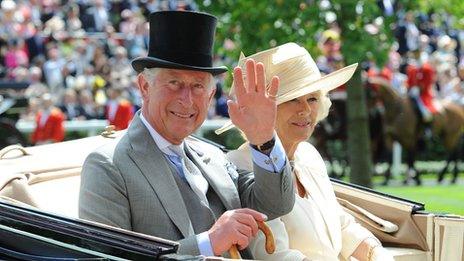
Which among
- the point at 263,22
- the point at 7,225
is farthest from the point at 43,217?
the point at 263,22

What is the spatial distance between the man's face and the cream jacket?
1.57 ft

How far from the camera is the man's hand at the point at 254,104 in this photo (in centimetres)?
398

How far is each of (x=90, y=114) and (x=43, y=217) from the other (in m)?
13.9

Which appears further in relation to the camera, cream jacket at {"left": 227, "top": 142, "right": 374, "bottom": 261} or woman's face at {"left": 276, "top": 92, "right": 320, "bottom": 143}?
woman's face at {"left": 276, "top": 92, "right": 320, "bottom": 143}

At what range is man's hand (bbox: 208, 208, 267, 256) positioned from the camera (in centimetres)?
388

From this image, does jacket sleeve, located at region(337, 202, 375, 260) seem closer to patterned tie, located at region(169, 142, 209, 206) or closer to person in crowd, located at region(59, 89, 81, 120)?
patterned tie, located at region(169, 142, 209, 206)

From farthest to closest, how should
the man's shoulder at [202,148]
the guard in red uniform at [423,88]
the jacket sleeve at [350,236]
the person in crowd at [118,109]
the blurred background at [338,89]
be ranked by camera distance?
the guard in red uniform at [423,88]
the person in crowd at [118,109]
the blurred background at [338,89]
the jacket sleeve at [350,236]
the man's shoulder at [202,148]

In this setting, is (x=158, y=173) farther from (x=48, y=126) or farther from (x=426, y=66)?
(x=426, y=66)

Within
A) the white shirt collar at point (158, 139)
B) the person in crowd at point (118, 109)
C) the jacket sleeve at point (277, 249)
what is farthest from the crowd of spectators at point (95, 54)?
the white shirt collar at point (158, 139)

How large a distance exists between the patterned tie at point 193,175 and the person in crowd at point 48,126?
11.6 metres

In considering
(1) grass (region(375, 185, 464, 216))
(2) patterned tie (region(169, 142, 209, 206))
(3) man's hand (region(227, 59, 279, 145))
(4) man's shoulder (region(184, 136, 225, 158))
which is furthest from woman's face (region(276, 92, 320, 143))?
(1) grass (region(375, 185, 464, 216))

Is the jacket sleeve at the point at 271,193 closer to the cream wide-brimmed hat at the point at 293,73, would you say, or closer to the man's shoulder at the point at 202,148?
the man's shoulder at the point at 202,148

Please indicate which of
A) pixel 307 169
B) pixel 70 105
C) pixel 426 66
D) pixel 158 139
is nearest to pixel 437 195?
pixel 426 66

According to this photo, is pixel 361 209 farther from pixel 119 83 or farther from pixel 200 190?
pixel 119 83
